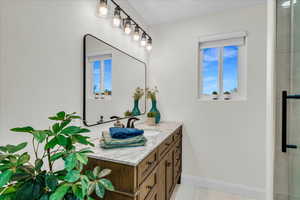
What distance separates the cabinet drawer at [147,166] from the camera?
1082mm

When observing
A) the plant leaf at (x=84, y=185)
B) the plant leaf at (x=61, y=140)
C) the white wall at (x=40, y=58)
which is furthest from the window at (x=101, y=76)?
the plant leaf at (x=84, y=185)

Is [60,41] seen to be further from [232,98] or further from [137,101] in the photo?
[232,98]

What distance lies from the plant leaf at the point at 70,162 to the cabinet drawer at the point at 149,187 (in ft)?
2.17

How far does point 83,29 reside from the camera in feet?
4.44

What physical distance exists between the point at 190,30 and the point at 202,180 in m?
2.25

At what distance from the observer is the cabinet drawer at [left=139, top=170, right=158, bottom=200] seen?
44.0 inches

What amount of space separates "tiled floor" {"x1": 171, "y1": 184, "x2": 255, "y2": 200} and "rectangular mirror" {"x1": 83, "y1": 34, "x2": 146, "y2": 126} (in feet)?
4.19

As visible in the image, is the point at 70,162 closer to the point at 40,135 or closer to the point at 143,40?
the point at 40,135

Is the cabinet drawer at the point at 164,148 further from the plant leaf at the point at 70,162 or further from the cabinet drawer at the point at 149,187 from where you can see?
the plant leaf at the point at 70,162

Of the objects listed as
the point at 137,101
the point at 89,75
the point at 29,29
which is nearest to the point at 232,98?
the point at 137,101

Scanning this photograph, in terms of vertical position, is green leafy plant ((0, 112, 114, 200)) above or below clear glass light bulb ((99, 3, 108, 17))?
below

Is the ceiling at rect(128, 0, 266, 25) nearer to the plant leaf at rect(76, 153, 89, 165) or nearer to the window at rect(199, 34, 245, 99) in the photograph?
the window at rect(199, 34, 245, 99)


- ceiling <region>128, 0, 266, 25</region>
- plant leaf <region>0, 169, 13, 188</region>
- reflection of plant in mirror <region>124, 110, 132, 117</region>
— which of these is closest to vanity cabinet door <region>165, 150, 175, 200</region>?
reflection of plant in mirror <region>124, 110, 132, 117</region>

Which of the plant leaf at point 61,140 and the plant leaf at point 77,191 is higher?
the plant leaf at point 61,140
